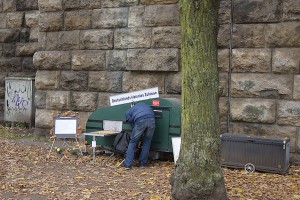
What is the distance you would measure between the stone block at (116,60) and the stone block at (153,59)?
211 millimetres

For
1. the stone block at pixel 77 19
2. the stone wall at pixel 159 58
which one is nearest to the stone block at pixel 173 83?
the stone wall at pixel 159 58

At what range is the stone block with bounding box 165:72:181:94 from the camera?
1105 cm

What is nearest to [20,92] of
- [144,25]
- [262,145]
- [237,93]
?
[144,25]

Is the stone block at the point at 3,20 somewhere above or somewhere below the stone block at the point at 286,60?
above

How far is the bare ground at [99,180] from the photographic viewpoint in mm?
7457

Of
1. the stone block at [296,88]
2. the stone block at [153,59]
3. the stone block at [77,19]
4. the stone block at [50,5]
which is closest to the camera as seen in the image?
the stone block at [296,88]

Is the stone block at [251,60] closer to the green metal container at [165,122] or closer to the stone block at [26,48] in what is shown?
the green metal container at [165,122]

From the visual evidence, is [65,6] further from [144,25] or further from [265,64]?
[265,64]

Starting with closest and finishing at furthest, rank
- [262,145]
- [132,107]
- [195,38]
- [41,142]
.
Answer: [195,38] < [262,145] < [132,107] < [41,142]

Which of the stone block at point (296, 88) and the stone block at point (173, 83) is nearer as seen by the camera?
the stone block at point (296, 88)

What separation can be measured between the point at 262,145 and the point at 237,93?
1.69 m

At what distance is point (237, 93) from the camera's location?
10.4 m

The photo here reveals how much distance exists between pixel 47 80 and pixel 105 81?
198 centimetres

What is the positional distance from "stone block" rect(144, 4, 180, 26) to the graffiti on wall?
5690 mm
